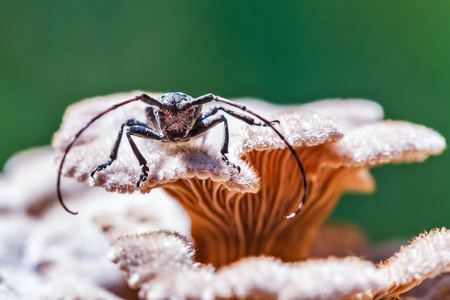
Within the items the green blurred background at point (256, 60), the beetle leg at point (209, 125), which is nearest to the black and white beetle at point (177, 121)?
the beetle leg at point (209, 125)

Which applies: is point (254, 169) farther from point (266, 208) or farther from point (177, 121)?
point (177, 121)

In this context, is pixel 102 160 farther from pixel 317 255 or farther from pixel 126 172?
pixel 317 255

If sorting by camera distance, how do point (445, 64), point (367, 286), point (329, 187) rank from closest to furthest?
point (367, 286)
point (329, 187)
point (445, 64)

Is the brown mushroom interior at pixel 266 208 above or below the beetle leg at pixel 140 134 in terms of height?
below

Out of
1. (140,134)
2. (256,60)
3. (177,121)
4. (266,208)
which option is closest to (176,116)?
(177,121)

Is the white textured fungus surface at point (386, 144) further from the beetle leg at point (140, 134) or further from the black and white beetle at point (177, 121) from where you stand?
the beetle leg at point (140, 134)

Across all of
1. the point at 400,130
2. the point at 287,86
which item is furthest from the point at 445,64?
the point at 400,130

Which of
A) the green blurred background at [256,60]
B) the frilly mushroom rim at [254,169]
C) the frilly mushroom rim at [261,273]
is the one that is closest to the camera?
the frilly mushroom rim at [261,273]
